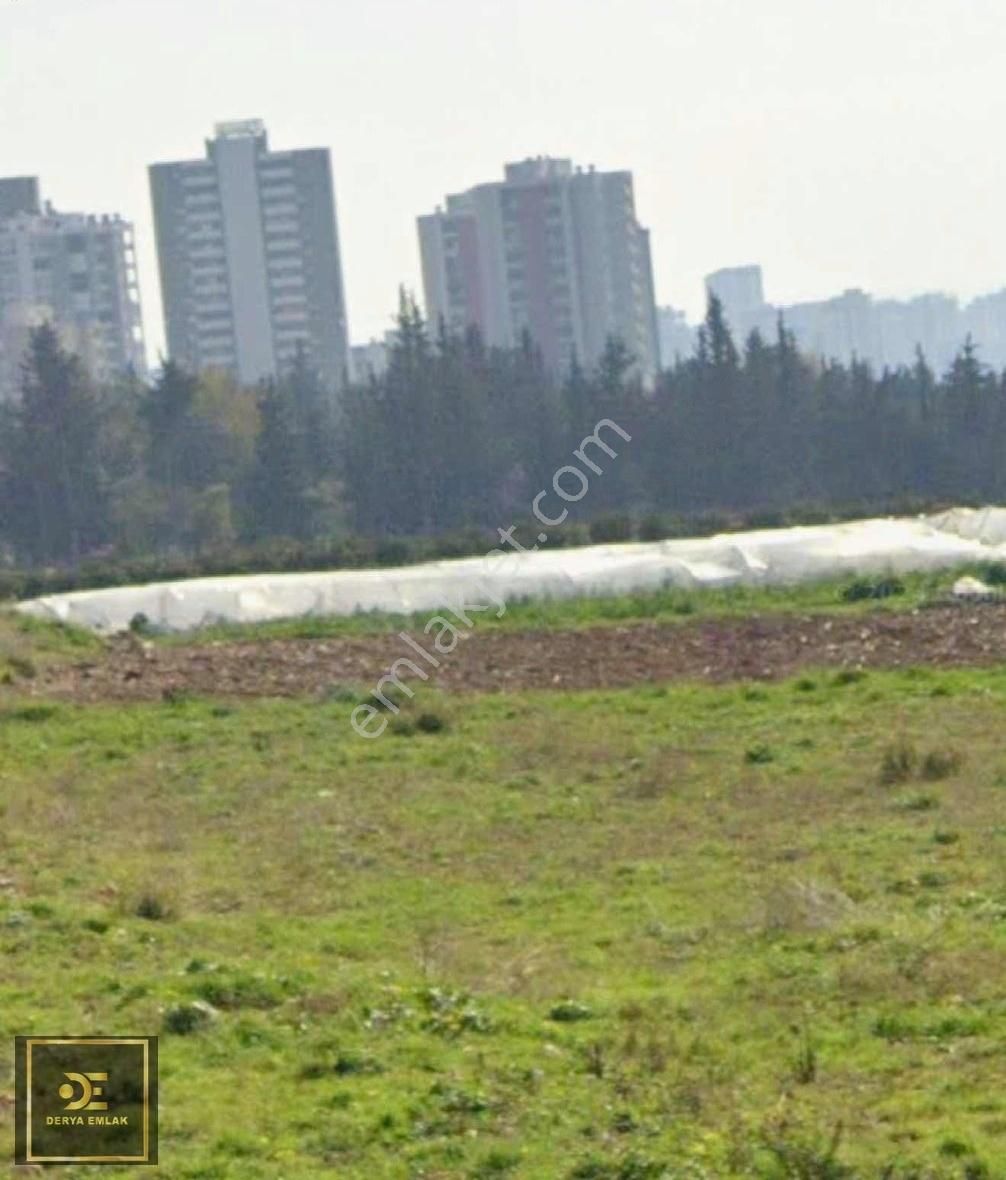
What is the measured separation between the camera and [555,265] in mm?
132125

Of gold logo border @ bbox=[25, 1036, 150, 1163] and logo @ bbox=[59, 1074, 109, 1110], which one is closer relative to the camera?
gold logo border @ bbox=[25, 1036, 150, 1163]

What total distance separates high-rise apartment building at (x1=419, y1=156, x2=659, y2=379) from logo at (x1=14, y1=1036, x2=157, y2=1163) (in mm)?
120181

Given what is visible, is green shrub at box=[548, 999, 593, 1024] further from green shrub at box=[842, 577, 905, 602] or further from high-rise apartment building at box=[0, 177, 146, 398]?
high-rise apartment building at box=[0, 177, 146, 398]

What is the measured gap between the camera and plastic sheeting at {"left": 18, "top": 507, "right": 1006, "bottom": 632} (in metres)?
31.2

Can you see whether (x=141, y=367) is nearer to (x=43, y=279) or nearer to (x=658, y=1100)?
(x=43, y=279)

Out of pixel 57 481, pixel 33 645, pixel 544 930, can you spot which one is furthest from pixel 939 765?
pixel 57 481

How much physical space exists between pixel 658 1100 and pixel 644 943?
10.6 ft

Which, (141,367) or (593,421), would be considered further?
(141,367)

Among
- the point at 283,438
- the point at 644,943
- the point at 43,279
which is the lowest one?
the point at 644,943

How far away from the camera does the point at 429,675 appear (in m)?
23.3

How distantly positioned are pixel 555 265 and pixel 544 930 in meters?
121

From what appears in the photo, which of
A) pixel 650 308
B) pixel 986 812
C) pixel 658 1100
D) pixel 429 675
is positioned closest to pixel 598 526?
pixel 429 675

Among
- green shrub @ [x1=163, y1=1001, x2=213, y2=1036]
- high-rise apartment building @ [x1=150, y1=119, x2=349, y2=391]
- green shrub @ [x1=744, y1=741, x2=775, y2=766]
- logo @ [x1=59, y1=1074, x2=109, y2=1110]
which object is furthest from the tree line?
high-rise apartment building @ [x1=150, y1=119, x2=349, y2=391]

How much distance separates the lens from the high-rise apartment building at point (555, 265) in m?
131
